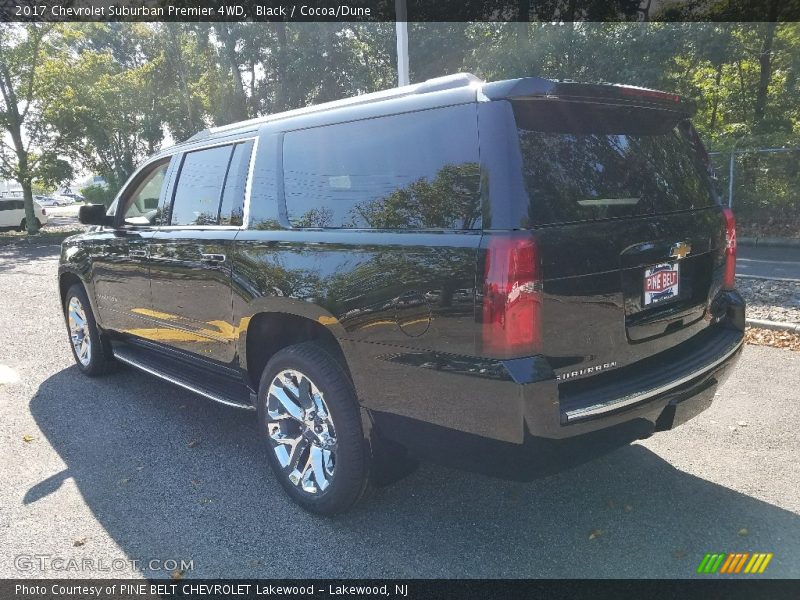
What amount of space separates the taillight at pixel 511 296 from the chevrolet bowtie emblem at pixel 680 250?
888 mm

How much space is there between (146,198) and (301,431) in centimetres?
257

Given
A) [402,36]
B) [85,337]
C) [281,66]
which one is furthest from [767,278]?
[281,66]

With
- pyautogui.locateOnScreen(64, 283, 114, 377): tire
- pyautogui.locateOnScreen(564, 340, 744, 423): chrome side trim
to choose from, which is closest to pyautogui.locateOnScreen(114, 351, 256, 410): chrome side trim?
pyautogui.locateOnScreen(64, 283, 114, 377): tire

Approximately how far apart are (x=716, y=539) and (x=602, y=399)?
1059 millimetres

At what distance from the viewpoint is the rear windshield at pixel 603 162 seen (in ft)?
8.11

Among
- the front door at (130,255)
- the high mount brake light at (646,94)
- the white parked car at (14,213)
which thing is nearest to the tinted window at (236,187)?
the front door at (130,255)

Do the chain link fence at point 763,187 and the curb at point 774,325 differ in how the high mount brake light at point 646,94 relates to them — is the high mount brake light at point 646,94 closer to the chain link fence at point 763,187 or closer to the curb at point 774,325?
the curb at point 774,325

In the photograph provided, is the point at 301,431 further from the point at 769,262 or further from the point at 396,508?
the point at 769,262

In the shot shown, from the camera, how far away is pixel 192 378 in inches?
161

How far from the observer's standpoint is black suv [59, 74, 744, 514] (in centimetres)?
239

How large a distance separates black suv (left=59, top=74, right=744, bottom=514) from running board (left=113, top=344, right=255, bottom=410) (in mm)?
49

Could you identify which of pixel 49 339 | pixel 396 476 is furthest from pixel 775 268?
pixel 49 339

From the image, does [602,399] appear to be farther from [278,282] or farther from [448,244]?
[278,282]

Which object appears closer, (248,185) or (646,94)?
(646,94)
